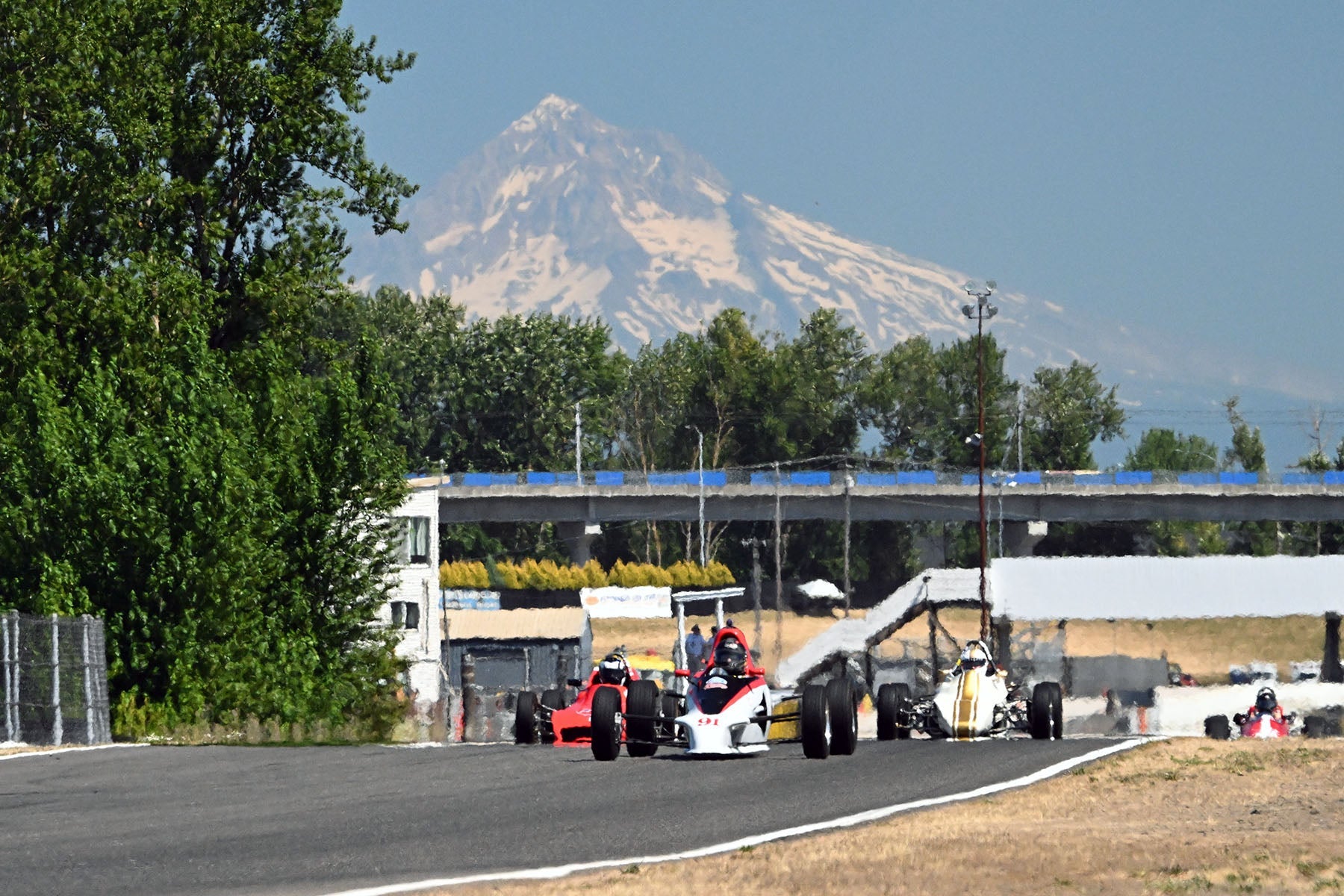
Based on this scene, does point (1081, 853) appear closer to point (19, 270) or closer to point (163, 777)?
point (163, 777)

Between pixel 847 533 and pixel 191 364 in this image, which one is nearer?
pixel 191 364

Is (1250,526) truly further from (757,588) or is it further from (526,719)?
(526,719)

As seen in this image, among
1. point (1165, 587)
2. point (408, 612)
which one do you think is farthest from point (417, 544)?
point (1165, 587)

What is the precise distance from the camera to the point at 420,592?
268 ft

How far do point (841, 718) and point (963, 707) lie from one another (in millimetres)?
5765

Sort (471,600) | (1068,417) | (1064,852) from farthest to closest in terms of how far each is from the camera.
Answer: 1. (1068,417)
2. (471,600)
3. (1064,852)

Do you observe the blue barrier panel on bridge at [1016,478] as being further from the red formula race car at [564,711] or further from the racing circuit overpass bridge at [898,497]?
the red formula race car at [564,711]

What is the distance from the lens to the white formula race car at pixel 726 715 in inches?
869

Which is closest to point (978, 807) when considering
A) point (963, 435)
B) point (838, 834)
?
point (838, 834)

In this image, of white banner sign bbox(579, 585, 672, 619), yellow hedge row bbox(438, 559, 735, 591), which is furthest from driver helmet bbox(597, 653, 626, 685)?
yellow hedge row bbox(438, 559, 735, 591)

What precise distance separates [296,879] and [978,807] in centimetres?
662

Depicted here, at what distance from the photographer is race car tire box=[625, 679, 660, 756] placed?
2264 centimetres

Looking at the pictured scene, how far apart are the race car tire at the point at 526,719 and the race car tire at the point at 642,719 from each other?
5.64 m

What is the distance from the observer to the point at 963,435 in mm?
163000
